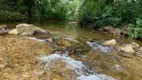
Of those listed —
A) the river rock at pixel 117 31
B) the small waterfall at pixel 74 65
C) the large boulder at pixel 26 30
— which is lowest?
the river rock at pixel 117 31

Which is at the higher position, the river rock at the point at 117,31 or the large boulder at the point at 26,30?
the large boulder at the point at 26,30

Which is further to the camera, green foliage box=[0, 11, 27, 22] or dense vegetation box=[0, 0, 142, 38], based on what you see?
green foliage box=[0, 11, 27, 22]

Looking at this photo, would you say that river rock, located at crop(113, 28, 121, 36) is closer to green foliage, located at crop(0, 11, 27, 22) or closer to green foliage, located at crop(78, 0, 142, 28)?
green foliage, located at crop(78, 0, 142, 28)

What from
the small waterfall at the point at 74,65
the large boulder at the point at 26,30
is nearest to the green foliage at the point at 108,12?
the large boulder at the point at 26,30

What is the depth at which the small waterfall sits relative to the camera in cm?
435

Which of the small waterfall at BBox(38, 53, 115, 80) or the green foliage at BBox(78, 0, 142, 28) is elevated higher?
the green foliage at BBox(78, 0, 142, 28)

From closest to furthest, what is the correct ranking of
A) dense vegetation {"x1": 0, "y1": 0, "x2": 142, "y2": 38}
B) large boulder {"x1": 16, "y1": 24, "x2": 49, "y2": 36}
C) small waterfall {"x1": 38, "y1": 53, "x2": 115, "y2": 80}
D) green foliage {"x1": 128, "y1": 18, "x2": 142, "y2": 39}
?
small waterfall {"x1": 38, "y1": 53, "x2": 115, "y2": 80}
large boulder {"x1": 16, "y1": 24, "x2": 49, "y2": 36}
green foliage {"x1": 128, "y1": 18, "x2": 142, "y2": 39}
dense vegetation {"x1": 0, "y1": 0, "x2": 142, "y2": 38}

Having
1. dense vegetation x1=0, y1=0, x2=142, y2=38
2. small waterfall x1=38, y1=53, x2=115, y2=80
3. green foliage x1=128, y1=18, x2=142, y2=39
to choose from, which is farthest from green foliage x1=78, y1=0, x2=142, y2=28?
small waterfall x1=38, y1=53, x2=115, y2=80

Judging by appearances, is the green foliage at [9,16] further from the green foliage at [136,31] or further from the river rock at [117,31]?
the green foliage at [136,31]

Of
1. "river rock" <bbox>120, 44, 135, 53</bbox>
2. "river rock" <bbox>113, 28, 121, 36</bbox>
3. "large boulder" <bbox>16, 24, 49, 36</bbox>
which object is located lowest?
"river rock" <bbox>113, 28, 121, 36</bbox>

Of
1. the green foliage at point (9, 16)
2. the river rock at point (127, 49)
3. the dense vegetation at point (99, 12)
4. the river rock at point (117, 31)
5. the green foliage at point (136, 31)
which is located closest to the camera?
the river rock at point (127, 49)

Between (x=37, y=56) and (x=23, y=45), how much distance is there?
3.90 ft

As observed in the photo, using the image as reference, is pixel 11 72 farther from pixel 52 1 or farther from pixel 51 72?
pixel 52 1

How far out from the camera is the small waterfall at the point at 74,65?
4.35m
